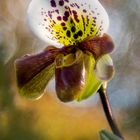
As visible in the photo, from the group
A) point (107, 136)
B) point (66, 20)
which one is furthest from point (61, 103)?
point (107, 136)

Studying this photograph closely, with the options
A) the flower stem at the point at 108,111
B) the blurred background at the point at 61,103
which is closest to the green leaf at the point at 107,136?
the flower stem at the point at 108,111

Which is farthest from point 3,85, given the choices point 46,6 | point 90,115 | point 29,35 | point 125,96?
point 46,6

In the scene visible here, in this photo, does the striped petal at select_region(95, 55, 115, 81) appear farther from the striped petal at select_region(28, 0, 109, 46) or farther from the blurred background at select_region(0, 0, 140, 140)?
the blurred background at select_region(0, 0, 140, 140)

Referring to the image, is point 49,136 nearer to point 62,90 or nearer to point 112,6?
point 112,6

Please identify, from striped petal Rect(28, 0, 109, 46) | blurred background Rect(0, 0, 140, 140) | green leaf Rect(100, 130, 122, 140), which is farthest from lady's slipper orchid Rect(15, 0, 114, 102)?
blurred background Rect(0, 0, 140, 140)

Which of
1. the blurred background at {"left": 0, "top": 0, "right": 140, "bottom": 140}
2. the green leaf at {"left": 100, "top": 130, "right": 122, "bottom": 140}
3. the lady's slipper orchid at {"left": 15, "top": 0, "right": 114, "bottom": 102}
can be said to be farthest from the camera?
the blurred background at {"left": 0, "top": 0, "right": 140, "bottom": 140}

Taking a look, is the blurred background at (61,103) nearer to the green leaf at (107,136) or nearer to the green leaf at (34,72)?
the green leaf at (34,72)
